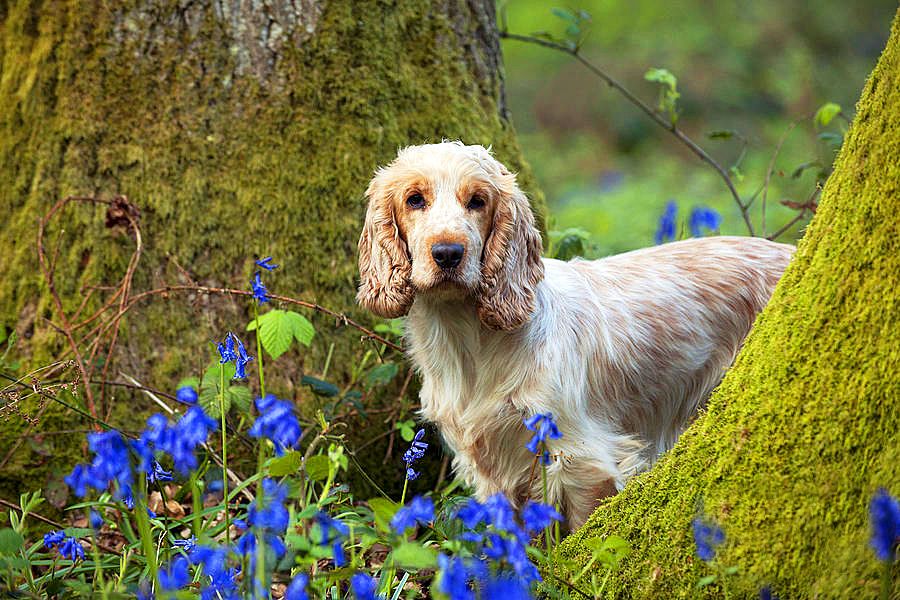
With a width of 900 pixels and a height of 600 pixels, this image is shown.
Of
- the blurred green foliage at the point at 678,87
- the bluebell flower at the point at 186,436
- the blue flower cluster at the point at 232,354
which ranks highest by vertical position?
the blurred green foliage at the point at 678,87

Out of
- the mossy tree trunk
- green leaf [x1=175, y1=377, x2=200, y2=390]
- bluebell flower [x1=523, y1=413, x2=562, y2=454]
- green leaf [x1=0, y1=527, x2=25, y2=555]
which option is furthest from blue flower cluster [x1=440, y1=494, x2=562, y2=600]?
the mossy tree trunk

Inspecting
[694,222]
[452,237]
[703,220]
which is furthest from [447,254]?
[694,222]

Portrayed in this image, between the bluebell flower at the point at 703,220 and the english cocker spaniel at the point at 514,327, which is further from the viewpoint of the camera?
the bluebell flower at the point at 703,220

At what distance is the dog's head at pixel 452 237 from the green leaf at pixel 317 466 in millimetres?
943

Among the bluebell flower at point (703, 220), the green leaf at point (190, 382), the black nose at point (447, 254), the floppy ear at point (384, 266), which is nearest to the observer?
the black nose at point (447, 254)

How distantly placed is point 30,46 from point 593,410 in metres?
2.89

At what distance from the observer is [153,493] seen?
146 inches

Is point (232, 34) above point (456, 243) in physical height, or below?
above

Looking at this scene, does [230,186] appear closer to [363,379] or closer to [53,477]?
[363,379]

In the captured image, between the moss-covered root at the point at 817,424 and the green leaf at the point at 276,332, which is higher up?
the moss-covered root at the point at 817,424

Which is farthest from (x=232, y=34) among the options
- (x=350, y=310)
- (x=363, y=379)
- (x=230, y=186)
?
(x=363, y=379)

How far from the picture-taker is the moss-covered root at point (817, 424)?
2111 mm

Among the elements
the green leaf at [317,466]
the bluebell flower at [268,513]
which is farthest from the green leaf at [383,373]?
the bluebell flower at [268,513]

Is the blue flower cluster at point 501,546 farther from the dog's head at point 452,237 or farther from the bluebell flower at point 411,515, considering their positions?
the dog's head at point 452,237
